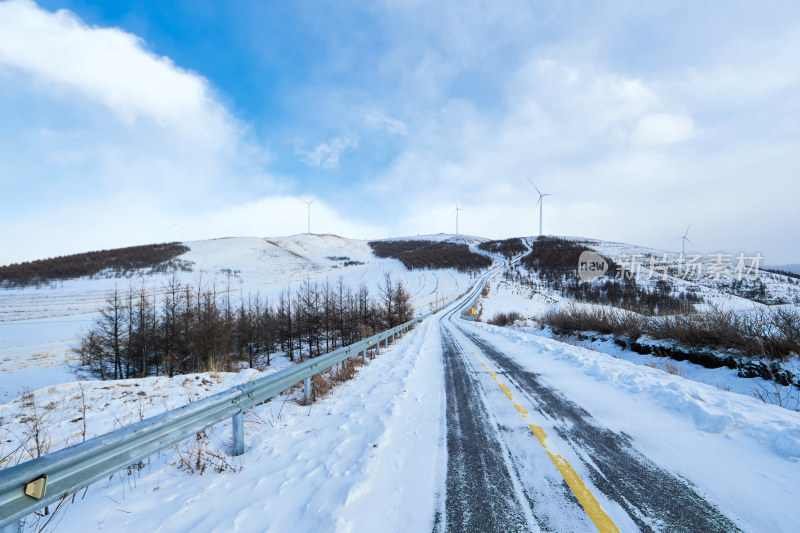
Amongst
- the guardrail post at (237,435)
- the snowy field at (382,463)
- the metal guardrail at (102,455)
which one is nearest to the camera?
the metal guardrail at (102,455)

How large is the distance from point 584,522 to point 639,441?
2.23 meters

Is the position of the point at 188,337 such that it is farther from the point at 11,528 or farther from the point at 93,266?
the point at 93,266

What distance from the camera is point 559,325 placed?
61.5ft

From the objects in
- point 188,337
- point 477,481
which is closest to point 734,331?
point 477,481

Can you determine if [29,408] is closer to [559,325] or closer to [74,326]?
[559,325]

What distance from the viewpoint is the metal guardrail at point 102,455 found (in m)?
1.81

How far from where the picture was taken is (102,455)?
2377 mm

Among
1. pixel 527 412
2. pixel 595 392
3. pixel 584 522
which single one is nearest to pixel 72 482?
pixel 584 522

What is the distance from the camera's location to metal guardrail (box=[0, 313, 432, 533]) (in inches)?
71.4

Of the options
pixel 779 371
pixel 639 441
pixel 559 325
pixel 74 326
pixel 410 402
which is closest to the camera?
pixel 639 441

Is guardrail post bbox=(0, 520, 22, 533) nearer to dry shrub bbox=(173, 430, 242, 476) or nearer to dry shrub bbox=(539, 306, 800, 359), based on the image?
dry shrub bbox=(173, 430, 242, 476)

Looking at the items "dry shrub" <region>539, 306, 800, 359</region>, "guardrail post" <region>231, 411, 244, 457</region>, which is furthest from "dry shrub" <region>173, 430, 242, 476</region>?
"dry shrub" <region>539, 306, 800, 359</region>

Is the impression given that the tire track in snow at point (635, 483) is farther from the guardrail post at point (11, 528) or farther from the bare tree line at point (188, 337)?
the bare tree line at point (188, 337)

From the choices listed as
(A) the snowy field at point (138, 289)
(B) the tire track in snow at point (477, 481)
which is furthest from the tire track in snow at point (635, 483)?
(A) the snowy field at point (138, 289)
